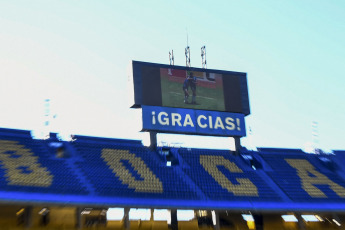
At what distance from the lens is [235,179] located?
36.4m

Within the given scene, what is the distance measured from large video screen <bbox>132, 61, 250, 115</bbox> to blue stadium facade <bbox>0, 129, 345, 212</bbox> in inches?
148

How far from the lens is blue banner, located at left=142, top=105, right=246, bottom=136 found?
37812mm

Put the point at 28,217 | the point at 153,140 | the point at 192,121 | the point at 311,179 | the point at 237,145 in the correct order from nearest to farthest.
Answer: the point at 28,217, the point at 153,140, the point at 192,121, the point at 311,179, the point at 237,145

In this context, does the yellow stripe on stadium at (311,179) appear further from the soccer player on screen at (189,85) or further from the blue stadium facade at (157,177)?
the soccer player on screen at (189,85)

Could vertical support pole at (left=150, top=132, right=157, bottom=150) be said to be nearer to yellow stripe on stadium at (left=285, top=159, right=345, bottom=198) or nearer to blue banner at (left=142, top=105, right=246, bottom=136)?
blue banner at (left=142, top=105, right=246, bottom=136)

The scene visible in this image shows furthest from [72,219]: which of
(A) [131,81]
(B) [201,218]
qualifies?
(A) [131,81]

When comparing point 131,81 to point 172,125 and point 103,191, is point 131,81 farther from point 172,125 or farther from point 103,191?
point 103,191

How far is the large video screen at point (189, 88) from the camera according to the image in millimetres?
38531

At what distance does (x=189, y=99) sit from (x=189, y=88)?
3.25 feet

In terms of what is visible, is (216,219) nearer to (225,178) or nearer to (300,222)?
(225,178)

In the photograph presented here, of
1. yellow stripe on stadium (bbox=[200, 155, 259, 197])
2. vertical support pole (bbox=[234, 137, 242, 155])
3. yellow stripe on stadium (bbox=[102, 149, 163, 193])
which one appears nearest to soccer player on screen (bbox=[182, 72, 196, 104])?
yellow stripe on stadium (bbox=[200, 155, 259, 197])

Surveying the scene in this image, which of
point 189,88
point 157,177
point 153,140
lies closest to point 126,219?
point 157,177

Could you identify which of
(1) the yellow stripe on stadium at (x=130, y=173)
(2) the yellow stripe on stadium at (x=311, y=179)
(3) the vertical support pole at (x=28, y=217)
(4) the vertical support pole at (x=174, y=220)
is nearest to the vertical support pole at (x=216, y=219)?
(4) the vertical support pole at (x=174, y=220)

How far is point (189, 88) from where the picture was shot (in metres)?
40.0
